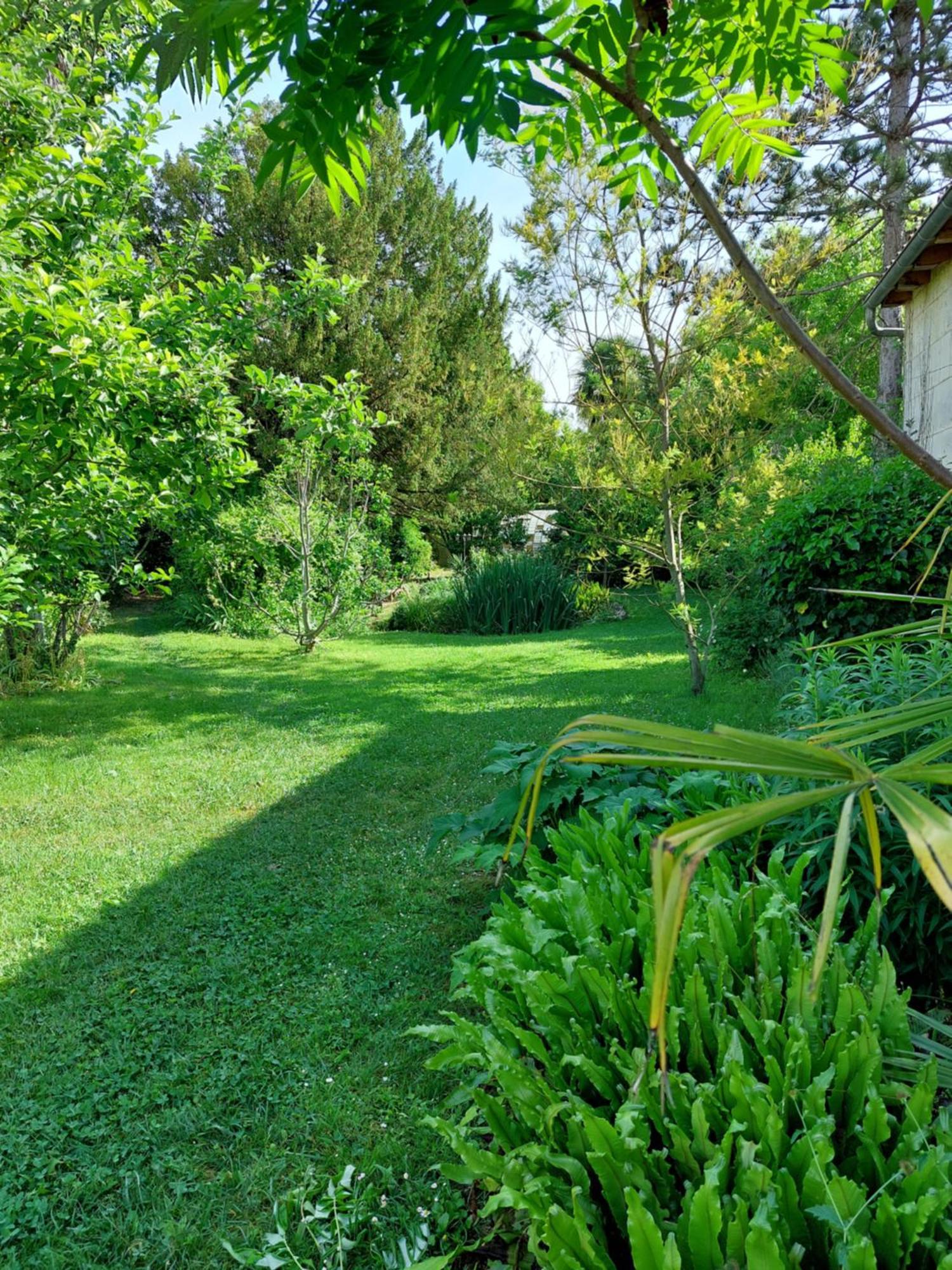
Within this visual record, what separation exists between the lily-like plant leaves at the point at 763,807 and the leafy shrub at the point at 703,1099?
0.47m

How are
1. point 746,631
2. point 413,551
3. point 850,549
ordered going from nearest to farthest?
1. point 850,549
2. point 746,631
3. point 413,551

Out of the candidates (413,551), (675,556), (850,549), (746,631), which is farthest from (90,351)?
(413,551)

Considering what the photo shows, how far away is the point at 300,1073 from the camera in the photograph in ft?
7.63

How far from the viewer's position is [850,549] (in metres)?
5.68

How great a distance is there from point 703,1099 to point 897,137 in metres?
12.3

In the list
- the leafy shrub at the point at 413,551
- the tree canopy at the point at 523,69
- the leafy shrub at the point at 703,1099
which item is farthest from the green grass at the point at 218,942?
the leafy shrub at the point at 413,551

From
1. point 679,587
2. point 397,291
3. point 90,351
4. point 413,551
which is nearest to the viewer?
point 90,351

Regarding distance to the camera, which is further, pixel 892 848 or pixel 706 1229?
pixel 892 848

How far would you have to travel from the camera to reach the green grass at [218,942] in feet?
6.50

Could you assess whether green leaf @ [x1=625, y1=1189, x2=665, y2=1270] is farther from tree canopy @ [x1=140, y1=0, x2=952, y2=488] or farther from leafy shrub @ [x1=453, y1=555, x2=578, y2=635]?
leafy shrub @ [x1=453, y1=555, x2=578, y2=635]

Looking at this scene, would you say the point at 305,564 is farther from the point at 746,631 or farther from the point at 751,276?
the point at 751,276

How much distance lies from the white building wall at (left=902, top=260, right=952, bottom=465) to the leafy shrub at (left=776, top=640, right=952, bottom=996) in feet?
15.0

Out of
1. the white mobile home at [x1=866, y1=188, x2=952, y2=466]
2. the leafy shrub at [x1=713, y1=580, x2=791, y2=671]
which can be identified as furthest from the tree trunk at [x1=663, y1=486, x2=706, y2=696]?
the white mobile home at [x1=866, y1=188, x2=952, y2=466]

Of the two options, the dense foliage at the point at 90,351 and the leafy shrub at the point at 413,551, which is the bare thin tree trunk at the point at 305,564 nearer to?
the dense foliage at the point at 90,351
